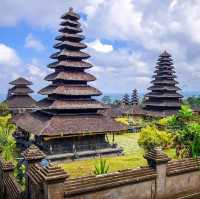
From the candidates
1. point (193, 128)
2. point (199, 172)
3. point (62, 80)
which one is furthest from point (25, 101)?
point (199, 172)

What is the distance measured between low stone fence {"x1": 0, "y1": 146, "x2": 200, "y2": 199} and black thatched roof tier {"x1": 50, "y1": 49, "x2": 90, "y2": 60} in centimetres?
1824

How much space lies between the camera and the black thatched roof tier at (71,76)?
30.5 meters

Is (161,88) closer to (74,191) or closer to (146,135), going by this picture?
(146,135)

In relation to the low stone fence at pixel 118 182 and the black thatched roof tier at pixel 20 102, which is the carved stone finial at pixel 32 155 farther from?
the black thatched roof tier at pixel 20 102

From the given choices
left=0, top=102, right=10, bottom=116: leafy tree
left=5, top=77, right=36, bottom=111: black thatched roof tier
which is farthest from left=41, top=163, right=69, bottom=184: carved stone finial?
left=5, top=77, right=36, bottom=111: black thatched roof tier

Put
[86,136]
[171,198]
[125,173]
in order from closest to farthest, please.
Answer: [125,173], [171,198], [86,136]

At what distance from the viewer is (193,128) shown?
19.6 meters

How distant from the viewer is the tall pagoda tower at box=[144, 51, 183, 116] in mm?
51812

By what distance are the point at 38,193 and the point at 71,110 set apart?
1912 centimetres

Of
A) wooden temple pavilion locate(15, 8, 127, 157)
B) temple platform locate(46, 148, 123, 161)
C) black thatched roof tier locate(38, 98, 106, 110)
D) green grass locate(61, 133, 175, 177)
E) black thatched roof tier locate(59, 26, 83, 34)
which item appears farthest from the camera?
black thatched roof tier locate(59, 26, 83, 34)

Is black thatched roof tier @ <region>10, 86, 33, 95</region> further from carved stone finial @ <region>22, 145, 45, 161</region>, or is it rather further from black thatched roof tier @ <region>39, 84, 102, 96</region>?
carved stone finial @ <region>22, 145, 45, 161</region>

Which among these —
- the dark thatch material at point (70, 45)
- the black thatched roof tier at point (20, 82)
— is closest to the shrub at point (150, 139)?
the dark thatch material at point (70, 45)

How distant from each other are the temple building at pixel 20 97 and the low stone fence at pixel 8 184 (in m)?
35.4

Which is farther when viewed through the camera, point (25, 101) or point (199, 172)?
point (25, 101)
